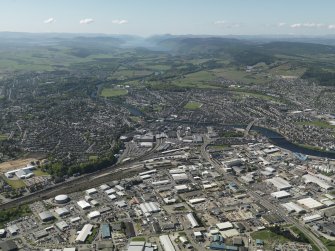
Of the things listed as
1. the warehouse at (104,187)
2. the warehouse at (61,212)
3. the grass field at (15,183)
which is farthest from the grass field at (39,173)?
the warehouse at (61,212)

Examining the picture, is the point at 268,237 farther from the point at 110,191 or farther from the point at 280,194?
the point at 110,191

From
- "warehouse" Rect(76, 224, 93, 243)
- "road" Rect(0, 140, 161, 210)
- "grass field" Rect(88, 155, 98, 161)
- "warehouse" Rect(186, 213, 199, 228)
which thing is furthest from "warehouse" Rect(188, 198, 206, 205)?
"grass field" Rect(88, 155, 98, 161)

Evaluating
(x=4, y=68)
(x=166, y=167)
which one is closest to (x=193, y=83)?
(x=166, y=167)

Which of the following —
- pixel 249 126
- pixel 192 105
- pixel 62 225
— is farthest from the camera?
pixel 192 105

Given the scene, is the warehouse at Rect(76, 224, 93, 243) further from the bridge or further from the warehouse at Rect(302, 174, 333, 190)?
the bridge

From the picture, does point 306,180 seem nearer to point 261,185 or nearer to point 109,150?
point 261,185

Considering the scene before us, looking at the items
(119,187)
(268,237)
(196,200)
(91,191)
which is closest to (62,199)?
(91,191)
